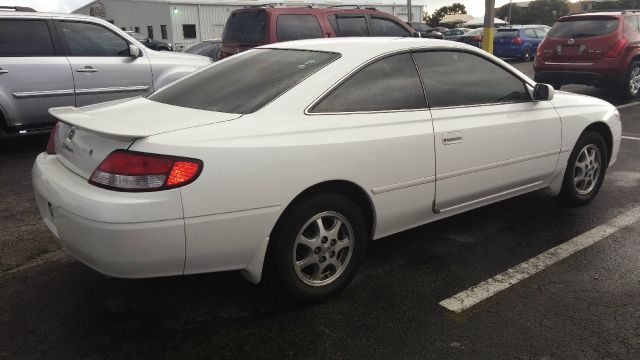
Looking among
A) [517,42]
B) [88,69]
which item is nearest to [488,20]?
[88,69]

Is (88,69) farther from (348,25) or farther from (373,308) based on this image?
(373,308)

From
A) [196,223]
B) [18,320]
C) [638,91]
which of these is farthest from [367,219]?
[638,91]

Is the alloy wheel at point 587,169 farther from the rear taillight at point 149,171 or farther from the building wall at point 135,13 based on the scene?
the building wall at point 135,13

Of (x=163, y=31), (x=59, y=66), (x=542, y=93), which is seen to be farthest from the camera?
(x=163, y=31)

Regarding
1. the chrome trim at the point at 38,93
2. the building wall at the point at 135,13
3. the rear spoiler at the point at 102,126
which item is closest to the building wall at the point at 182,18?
the building wall at the point at 135,13

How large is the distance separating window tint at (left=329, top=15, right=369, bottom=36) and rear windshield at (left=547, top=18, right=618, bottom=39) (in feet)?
13.2

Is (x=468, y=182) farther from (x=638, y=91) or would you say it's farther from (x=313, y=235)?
(x=638, y=91)

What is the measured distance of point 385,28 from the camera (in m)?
9.72

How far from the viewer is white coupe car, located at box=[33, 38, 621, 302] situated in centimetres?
247

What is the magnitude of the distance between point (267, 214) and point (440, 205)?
1314 mm

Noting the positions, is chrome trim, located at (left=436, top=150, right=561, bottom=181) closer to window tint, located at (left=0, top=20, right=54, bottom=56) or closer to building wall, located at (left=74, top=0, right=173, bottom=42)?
window tint, located at (left=0, top=20, right=54, bottom=56)

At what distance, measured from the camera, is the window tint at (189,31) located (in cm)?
3519

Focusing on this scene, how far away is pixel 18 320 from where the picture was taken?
2865 millimetres

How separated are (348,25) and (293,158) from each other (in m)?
7.03
